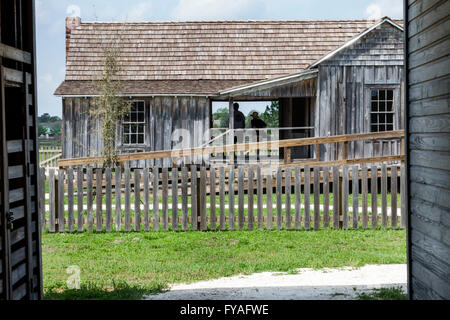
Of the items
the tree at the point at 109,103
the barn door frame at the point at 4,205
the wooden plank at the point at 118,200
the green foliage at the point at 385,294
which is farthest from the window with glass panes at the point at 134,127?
the barn door frame at the point at 4,205

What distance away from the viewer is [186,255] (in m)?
8.78

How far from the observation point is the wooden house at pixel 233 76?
20125 millimetres

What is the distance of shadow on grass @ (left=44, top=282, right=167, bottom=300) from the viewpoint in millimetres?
6586

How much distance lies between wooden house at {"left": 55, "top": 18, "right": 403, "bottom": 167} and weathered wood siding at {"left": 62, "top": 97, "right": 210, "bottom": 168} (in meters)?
0.04

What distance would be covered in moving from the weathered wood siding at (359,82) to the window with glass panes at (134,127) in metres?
6.92

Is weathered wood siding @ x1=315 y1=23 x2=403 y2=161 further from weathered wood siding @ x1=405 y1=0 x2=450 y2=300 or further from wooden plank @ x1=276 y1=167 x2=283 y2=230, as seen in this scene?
weathered wood siding @ x1=405 y1=0 x2=450 y2=300

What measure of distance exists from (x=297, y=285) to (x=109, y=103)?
15.1m

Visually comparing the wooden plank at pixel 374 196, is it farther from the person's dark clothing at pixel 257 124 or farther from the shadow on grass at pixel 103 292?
the person's dark clothing at pixel 257 124

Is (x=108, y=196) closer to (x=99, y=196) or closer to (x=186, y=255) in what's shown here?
(x=99, y=196)

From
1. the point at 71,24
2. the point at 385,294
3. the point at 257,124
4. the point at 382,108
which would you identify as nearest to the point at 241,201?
the point at 385,294

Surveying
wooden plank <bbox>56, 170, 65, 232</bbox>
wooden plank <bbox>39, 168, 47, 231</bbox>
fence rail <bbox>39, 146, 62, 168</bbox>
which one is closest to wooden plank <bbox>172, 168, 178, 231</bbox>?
wooden plank <bbox>56, 170, 65, 232</bbox>
